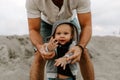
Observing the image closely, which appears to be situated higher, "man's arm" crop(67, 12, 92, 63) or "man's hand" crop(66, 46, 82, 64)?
"man's arm" crop(67, 12, 92, 63)

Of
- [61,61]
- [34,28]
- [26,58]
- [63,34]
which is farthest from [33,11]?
[26,58]

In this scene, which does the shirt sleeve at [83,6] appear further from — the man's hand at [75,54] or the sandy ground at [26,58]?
the sandy ground at [26,58]

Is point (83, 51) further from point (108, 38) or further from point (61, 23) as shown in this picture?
point (108, 38)

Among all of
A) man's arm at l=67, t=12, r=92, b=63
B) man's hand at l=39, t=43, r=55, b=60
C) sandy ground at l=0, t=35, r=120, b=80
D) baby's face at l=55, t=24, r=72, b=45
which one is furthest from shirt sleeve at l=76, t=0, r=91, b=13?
sandy ground at l=0, t=35, r=120, b=80

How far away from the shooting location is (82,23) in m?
3.30

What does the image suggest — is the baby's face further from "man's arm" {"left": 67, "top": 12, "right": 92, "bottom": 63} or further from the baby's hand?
the baby's hand

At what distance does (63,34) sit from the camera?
3.13m

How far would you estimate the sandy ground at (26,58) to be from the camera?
6414 mm

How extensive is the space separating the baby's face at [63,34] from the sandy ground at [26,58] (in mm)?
2947

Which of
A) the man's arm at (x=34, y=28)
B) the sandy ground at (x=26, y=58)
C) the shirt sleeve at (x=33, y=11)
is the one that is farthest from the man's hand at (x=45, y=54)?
the sandy ground at (x=26, y=58)

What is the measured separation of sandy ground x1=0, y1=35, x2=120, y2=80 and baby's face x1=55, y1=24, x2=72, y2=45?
2947 mm

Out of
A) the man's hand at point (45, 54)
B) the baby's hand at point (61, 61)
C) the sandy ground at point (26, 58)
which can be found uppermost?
the man's hand at point (45, 54)

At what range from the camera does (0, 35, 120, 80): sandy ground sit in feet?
21.0

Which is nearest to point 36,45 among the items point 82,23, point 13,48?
point 82,23
